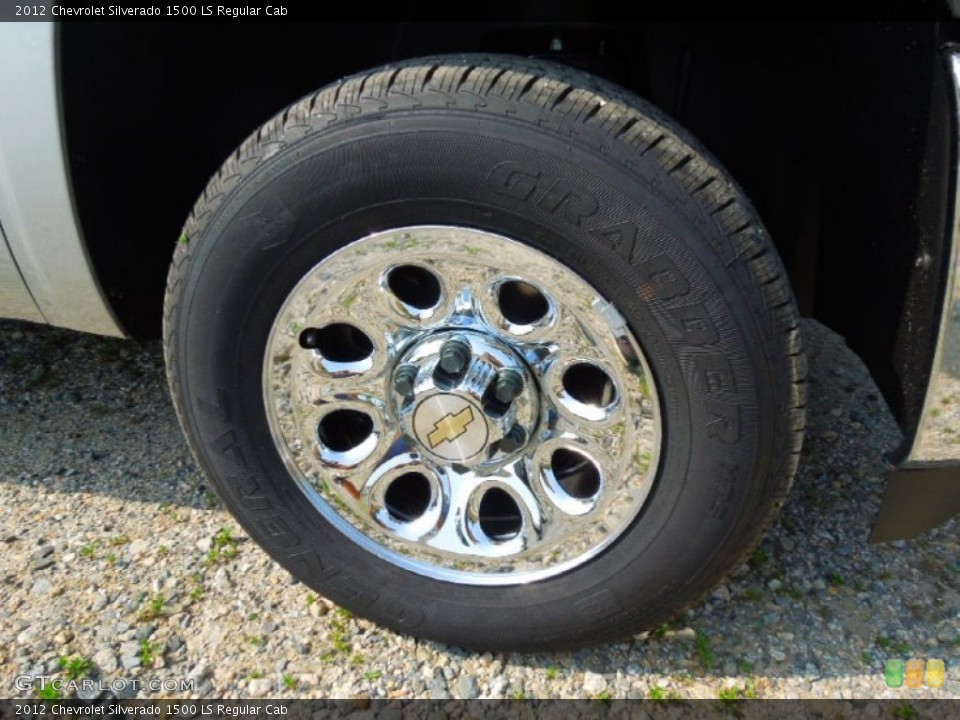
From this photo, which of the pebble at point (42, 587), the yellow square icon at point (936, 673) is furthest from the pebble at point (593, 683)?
the pebble at point (42, 587)

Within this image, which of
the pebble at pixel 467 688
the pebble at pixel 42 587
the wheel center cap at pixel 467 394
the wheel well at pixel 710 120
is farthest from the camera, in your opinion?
the pebble at pixel 42 587

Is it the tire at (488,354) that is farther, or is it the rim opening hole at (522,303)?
the rim opening hole at (522,303)

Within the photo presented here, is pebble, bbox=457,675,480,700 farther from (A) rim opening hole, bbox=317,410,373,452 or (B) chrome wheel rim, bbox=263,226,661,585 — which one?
(A) rim opening hole, bbox=317,410,373,452

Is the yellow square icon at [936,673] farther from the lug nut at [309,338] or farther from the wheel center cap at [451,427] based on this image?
the lug nut at [309,338]

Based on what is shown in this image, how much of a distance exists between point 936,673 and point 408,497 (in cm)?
123

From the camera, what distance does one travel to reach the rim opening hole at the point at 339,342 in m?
1.87

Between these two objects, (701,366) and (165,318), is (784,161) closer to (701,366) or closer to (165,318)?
(701,366)

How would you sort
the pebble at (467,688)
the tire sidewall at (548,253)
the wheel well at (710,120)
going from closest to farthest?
1. the tire sidewall at (548,253)
2. the wheel well at (710,120)
3. the pebble at (467,688)

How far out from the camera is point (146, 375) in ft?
9.86

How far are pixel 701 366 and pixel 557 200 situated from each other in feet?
1.32

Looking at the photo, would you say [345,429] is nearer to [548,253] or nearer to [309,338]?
[309,338]

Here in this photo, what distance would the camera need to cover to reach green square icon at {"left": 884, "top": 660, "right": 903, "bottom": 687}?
1998mm

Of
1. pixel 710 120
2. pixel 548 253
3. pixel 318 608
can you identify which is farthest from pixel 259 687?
pixel 710 120

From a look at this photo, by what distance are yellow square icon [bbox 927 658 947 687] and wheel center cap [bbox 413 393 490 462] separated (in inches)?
43.7
